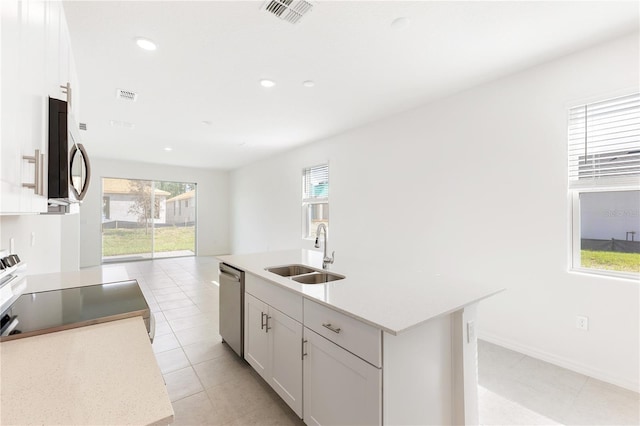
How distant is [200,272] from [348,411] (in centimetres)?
556

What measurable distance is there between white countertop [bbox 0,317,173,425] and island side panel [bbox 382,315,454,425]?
0.91 m

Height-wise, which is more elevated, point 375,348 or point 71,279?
point 71,279

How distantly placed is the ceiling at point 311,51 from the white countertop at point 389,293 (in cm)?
183

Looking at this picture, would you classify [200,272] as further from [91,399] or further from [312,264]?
[91,399]

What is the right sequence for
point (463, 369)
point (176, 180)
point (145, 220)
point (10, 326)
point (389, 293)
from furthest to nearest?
point (176, 180)
point (145, 220)
point (389, 293)
point (463, 369)
point (10, 326)

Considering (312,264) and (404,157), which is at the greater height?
(404,157)

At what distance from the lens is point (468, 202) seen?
10.2 ft

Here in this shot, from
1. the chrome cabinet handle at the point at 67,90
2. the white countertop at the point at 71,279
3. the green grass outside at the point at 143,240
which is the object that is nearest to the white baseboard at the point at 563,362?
the white countertop at the point at 71,279

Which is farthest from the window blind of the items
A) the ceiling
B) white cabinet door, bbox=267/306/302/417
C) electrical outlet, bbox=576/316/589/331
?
electrical outlet, bbox=576/316/589/331

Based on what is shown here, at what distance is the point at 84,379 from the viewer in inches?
33.6

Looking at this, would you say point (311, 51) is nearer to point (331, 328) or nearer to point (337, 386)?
point (331, 328)

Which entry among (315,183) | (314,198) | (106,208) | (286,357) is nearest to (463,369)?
(286,357)

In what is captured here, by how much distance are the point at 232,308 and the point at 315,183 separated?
3361mm

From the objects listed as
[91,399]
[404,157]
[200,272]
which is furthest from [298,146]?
[91,399]
